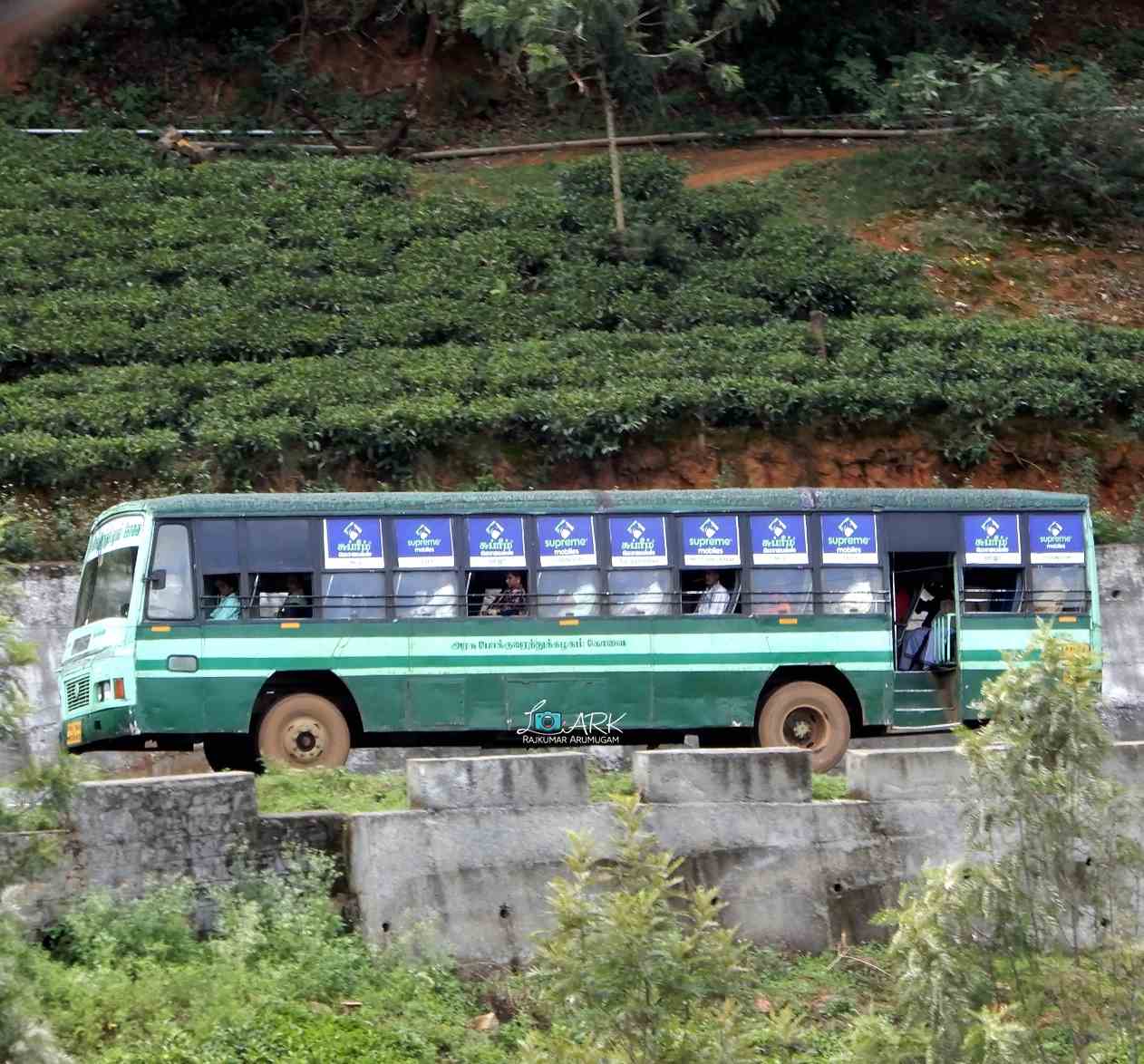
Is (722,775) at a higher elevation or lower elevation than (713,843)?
higher

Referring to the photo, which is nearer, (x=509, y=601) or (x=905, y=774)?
(x=905, y=774)

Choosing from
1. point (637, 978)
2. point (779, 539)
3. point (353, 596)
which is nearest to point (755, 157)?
point (779, 539)

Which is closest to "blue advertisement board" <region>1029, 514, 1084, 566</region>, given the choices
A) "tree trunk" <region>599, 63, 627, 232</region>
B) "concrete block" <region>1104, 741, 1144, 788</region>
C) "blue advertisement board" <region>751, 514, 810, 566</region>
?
"blue advertisement board" <region>751, 514, 810, 566</region>

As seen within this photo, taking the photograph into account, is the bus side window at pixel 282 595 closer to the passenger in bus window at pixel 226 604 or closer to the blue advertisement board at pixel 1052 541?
the passenger in bus window at pixel 226 604

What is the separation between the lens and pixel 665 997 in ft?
33.7

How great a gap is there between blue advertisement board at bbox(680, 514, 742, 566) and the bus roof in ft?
0.36

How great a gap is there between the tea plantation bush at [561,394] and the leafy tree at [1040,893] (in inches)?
490

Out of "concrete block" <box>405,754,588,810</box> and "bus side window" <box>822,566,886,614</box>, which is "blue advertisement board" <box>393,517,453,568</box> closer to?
"concrete block" <box>405,754,588,810</box>

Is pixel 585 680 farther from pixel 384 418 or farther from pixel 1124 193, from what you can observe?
pixel 1124 193

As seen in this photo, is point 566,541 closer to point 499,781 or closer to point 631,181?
point 499,781

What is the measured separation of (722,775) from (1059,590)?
531cm

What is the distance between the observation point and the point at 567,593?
17.4 metres

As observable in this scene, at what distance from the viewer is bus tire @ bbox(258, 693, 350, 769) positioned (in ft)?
54.7

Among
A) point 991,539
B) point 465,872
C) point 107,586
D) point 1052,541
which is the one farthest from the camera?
point 1052,541
